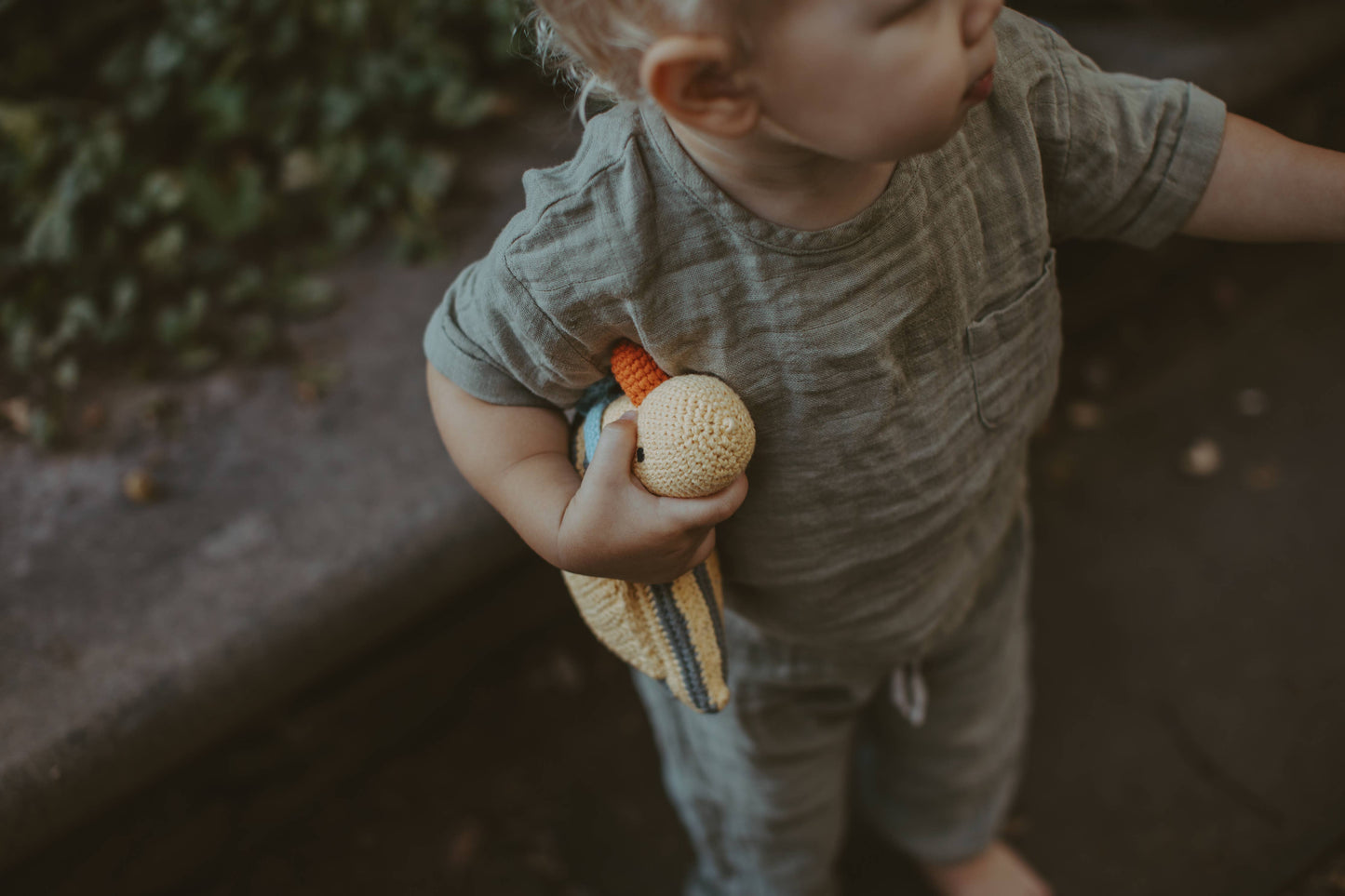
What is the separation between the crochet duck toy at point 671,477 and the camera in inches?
24.1

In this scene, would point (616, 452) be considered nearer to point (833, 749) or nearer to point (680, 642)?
point (680, 642)

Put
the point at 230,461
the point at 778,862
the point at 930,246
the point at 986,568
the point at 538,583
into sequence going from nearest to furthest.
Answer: the point at 930,246
the point at 986,568
the point at 778,862
the point at 230,461
the point at 538,583

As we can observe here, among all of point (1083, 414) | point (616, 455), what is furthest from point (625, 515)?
point (1083, 414)

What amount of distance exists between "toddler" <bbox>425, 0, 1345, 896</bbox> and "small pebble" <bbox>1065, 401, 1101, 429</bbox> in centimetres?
102

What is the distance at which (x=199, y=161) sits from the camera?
5.30 feet

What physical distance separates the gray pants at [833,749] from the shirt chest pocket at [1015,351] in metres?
0.28

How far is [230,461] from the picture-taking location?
4.51 ft

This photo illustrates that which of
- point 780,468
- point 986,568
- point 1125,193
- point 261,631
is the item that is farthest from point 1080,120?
point 261,631

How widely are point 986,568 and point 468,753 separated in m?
0.96

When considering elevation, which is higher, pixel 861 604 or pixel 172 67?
pixel 172 67

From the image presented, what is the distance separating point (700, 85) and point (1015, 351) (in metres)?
0.38

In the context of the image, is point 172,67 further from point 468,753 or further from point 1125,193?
point 1125,193

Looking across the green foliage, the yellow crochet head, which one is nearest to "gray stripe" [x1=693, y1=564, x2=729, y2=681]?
the yellow crochet head

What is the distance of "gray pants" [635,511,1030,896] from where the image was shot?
97 cm
